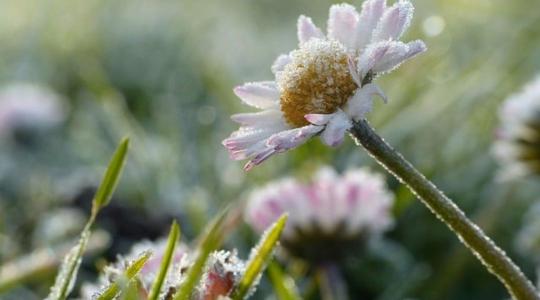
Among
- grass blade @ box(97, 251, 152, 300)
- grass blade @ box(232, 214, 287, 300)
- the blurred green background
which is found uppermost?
the blurred green background

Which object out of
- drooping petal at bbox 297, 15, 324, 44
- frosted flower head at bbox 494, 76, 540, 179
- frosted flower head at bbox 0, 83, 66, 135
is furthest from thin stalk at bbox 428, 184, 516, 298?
frosted flower head at bbox 0, 83, 66, 135

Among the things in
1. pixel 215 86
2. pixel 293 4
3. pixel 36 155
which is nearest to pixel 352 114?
pixel 215 86

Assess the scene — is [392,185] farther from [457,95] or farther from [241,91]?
[241,91]

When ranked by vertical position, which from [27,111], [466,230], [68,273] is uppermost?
[27,111]

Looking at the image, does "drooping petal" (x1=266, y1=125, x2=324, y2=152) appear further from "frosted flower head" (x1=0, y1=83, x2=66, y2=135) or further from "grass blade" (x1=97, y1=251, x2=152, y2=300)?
"frosted flower head" (x1=0, y1=83, x2=66, y2=135)

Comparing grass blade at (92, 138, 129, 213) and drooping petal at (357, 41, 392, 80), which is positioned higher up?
grass blade at (92, 138, 129, 213)

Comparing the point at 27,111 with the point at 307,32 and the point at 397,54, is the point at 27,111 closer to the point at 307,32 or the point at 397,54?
the point at 307,32

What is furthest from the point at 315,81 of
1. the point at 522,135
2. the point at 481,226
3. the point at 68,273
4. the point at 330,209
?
the point at 481,226
